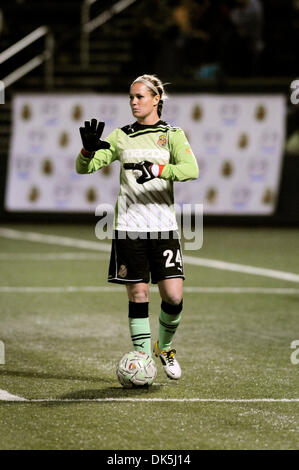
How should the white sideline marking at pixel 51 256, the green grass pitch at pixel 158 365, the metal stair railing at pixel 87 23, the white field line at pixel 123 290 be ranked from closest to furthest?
the green grass pitch at pixel 158 365 → the white field line at pixel 123 290 → the white sideline marking at pixel 51 256 → the metal stair railing at pixel 87 23

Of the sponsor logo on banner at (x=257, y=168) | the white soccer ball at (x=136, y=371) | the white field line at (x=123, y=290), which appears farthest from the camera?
the sponsor logo on banner at (x=257, y=168)

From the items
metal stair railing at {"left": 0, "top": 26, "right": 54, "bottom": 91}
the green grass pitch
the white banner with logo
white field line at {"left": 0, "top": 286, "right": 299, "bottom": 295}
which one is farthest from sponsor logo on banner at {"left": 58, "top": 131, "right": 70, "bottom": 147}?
white field line at {"left": 0, "top": 286, "right": 299, "bottom": 295}

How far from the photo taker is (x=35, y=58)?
20953mm

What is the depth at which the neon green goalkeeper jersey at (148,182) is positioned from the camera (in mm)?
6359

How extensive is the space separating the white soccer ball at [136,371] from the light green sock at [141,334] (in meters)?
0.11

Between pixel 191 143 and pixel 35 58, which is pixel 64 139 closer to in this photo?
pixel 191 143

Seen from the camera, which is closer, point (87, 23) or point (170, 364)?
point (170, 364)

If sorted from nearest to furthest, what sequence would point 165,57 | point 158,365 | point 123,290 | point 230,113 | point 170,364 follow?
point 170,364
point 158,365
point 123,290
point 230,113
point 165,57

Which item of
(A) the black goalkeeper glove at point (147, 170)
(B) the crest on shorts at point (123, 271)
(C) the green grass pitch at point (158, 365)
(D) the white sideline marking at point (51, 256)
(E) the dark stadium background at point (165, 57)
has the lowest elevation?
(D) the white sideline marking at point (51, 256)

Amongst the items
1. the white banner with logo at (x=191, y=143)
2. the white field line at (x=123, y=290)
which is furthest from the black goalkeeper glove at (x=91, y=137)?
the white banner with logo at (x=191, y=143)

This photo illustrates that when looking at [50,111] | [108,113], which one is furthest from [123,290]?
[50,111]

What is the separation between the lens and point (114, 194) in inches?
694

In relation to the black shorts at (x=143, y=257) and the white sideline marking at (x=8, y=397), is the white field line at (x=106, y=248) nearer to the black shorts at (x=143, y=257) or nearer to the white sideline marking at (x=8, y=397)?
the black shorts at (x=143, y=257)

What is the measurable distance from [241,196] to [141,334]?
11.2 metres
